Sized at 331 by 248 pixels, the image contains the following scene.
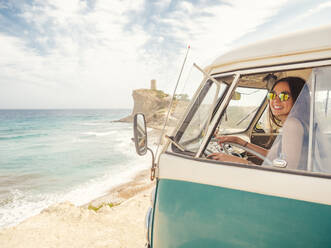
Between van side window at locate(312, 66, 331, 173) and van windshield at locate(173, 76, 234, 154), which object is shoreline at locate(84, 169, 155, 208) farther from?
van side window at locate(312, 66, 331, 173)

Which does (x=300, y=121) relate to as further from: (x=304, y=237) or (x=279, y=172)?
(x=304, y=237)

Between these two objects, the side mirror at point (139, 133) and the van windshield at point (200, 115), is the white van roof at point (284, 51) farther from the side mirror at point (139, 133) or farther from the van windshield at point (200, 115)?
the side mirror at point (139, 133)

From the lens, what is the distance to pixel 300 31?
163 cm

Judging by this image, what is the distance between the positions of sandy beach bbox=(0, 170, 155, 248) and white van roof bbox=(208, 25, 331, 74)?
4519 millimetres

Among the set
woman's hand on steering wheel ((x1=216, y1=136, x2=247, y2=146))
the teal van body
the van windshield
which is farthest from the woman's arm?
the teal van body

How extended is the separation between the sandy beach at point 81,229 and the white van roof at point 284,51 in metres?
4.52

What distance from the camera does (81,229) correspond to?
19.2ft

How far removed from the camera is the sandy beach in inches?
204

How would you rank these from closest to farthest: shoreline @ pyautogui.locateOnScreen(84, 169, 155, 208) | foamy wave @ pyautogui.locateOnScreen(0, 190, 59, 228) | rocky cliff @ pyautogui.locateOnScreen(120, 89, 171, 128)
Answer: foamy wave @ pyautogui.locateOnScreen(0, 190, 59, 228) < shoreline @ pyautogui.locateOnScreen(84, 169, 155, 208) < rocky cliff @ pyautogui.locateOnScreen(120, 89, 171, 128)

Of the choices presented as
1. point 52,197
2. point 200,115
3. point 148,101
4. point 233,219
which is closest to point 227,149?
point 200,115

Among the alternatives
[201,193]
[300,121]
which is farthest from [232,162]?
[300,121]

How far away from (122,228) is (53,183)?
9.62 meters

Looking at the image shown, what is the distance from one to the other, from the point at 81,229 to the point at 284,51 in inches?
237

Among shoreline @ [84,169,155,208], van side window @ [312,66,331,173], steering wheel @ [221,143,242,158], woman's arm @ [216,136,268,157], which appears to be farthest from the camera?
shoreline @ [84,169,155,208]
